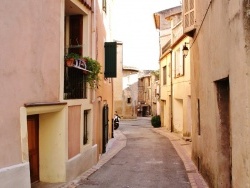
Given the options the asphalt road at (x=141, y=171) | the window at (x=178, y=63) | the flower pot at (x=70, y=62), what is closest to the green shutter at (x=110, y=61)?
the asphalt road at (x=141, y=171)

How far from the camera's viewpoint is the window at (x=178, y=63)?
21.8 meters

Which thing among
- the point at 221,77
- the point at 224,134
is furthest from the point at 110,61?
the point at 221,77

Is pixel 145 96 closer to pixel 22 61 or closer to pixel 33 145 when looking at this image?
pixel 33 145

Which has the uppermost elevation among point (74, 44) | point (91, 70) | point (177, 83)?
point (74, 44)

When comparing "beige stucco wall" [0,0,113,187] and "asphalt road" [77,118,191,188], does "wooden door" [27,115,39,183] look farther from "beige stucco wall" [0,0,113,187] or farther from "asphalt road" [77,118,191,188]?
"asphalt road" [77,118,191,188]

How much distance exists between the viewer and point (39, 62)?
8.36 meters

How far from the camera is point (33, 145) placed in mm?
9711

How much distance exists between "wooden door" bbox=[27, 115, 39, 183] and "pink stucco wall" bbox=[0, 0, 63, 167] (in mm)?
1036

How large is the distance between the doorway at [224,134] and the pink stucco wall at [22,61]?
4263 mm

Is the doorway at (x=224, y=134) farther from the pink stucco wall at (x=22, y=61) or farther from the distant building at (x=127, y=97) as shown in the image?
the distant building at (x=127, y=97)

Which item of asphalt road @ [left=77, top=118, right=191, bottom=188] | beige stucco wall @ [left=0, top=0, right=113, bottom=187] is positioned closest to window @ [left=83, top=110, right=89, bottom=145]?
beige stucco wall @ [left=0, top=0, right=113, bottom=187]

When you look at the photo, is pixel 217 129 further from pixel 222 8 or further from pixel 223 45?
pixel 222 8

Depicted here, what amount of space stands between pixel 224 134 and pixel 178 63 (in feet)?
51.8

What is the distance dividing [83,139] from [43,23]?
5015 mm
